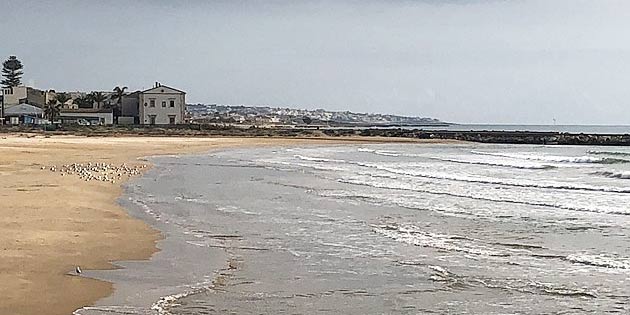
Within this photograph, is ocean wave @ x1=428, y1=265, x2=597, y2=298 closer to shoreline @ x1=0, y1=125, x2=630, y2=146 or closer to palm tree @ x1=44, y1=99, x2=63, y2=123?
shoreline @ x1=0, y1=125, x2=630, y2=146

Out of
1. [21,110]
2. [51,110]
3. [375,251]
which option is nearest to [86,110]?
[51,110]

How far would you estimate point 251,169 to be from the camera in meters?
27.9

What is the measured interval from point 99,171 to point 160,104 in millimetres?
56460

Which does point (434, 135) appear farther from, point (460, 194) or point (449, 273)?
point (449, 273)

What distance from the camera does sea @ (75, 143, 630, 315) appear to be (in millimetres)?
7320

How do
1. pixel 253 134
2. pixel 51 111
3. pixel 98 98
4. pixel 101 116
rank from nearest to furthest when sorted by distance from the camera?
pixel 253 134, pixel 51 111, pixel 101 116, pixel 98 98

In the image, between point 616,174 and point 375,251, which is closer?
point 375,251

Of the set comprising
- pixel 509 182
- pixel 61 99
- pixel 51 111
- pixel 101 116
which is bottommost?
pixel 509 182

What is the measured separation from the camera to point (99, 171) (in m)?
23.7

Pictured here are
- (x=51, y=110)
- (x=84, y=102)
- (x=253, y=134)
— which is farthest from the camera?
(x=84, y=102)

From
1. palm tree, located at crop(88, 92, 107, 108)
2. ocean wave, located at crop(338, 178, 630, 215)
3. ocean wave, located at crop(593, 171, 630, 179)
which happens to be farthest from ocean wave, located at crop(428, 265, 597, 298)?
palm tree, located at crop(88, 92, 107, 108)

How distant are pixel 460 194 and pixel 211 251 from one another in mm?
9952

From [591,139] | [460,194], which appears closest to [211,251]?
[460,194]

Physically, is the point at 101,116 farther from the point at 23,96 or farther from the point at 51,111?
the point at 23,96
